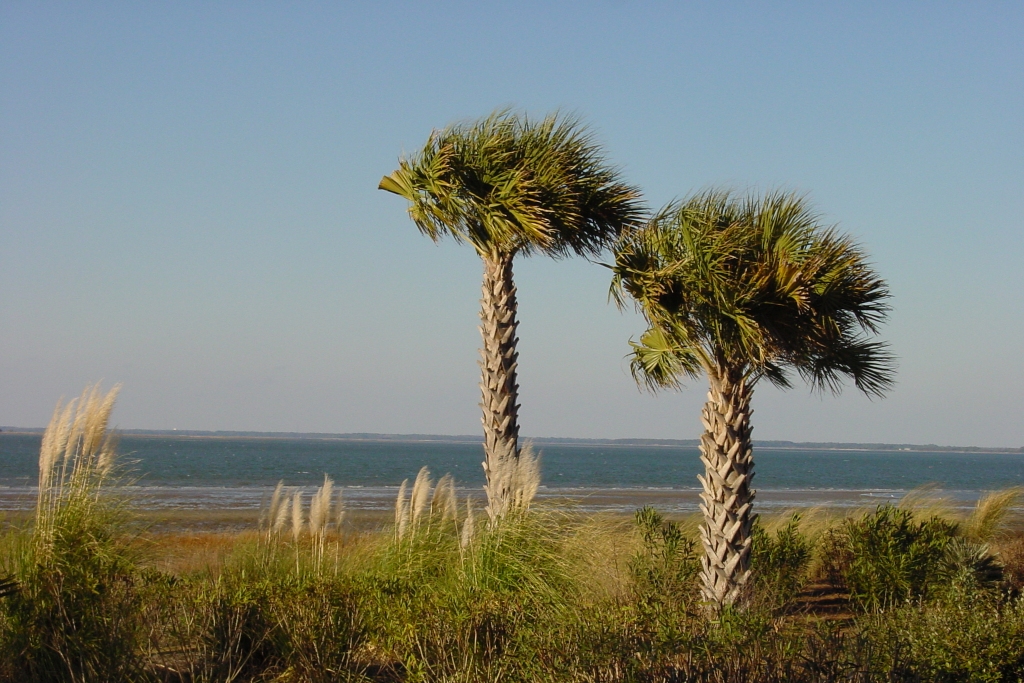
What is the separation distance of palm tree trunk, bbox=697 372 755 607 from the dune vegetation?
0.95 ft

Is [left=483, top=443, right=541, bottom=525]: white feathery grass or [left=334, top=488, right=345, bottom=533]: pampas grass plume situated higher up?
[left=483, top=443, right=541, bottom=525]: white feathery grass

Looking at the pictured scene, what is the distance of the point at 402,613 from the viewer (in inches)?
293

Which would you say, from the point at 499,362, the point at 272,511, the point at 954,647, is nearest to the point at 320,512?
the point at 272,511

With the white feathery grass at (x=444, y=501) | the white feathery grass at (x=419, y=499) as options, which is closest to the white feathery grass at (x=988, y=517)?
the white feathery grass at (x=444, y=501)

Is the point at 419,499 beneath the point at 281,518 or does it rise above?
above

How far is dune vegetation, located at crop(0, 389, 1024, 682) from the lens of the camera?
6.33 m

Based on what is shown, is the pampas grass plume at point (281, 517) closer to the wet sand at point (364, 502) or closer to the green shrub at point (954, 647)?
the wet sand at point (364, 502)

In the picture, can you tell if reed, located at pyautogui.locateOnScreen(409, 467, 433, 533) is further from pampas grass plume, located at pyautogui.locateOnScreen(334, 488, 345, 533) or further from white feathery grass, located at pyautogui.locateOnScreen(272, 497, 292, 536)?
white feathery grass, located at pyautogui.locateOnScreen(272, 497, 292, 536)

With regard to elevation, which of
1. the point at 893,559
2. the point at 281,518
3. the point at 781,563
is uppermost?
the point at 281,518

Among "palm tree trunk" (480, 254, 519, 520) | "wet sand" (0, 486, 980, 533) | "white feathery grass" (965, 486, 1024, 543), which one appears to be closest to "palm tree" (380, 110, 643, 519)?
"palm tree trunk" (480, 254, 519, 520)

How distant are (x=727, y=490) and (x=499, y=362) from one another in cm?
273

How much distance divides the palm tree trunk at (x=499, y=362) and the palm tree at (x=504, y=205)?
0.01 metres

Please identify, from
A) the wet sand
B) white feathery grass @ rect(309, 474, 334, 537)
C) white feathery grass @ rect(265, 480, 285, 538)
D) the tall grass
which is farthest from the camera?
the wet sand

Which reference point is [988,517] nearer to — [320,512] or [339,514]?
[339,514]
